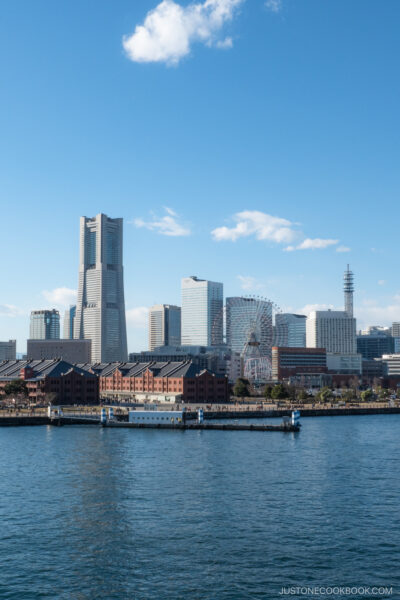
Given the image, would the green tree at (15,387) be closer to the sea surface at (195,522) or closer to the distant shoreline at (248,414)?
the distant shoreline at (248,414)

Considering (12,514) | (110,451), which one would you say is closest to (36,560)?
(12,514)

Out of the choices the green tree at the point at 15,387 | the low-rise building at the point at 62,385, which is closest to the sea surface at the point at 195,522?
the green tree at the point at 15,387

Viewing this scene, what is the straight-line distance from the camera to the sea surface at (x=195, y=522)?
42.2 metres

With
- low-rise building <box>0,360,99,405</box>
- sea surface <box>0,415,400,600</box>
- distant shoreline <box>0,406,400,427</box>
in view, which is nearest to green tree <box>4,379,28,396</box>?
low-rise building <box>0,360,99,405</box>

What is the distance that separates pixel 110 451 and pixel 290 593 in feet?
194

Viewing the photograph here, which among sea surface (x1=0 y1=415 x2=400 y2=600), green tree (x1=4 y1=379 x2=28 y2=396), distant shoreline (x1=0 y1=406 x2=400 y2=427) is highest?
green tree (x1=4 y1=379 x2=28 y2=396)

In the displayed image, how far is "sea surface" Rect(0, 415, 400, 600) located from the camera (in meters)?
42.2

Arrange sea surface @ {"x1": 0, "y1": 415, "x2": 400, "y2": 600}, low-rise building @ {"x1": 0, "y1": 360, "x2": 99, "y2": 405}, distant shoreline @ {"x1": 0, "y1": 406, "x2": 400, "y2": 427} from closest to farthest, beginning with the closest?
sea surface @ {"x1": 0, "y1": 415, "x2": 400, "y2": 600}
distant shoreline @ {"x1": 0, "y1": 406, "x2": 400, "y2": 427}
low-rise building @ {"x1": 0, "y1": 360, "x2": 99, "y2": 405}

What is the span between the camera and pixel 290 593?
4019 centimetres

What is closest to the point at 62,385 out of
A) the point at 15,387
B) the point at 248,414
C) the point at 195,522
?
the point at 15,387

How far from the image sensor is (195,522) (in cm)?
5525

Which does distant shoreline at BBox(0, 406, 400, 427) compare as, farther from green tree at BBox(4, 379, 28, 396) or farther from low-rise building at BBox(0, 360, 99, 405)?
green tree at BBox(4, 379, 28, 396)

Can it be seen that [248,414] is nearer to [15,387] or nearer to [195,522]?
[15,387]

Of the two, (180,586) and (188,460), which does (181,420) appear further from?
(180,586)
